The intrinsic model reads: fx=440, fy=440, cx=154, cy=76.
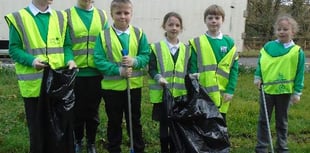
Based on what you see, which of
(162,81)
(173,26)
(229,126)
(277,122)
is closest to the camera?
(162,81)

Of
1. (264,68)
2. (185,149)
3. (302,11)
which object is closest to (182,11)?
(264,68)

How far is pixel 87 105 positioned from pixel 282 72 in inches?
85.4

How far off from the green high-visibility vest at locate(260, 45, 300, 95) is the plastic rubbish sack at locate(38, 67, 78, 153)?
2.23 meters

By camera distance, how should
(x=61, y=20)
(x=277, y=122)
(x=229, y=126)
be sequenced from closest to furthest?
(x=61, y=20) → (x=277, y=122) → (x=229, y=126)

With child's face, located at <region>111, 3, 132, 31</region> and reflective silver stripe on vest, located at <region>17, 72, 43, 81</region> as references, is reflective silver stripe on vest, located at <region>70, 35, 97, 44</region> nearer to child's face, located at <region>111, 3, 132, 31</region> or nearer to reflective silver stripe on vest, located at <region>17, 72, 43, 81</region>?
child's face, located at <region>111, 3, 132, 31</region>

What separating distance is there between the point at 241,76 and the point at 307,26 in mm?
13747

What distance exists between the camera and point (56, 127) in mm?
3965

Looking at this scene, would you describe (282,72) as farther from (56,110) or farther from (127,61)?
(56,110)

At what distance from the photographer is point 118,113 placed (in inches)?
178

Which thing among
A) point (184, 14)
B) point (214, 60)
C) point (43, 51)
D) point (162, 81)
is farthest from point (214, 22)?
point (184, 14)

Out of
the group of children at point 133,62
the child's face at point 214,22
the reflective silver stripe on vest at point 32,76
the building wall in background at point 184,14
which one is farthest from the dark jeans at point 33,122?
the building wall in background at point 184,14

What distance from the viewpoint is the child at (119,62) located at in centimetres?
431

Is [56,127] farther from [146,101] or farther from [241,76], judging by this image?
[241,76]

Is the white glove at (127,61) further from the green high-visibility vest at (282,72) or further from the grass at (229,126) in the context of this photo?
the green high-visibility vest at (282,72)
